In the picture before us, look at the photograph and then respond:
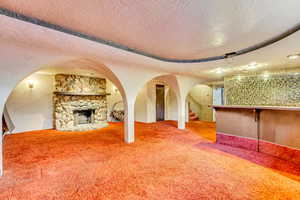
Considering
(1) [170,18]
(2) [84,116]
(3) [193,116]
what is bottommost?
(3) [193,116]

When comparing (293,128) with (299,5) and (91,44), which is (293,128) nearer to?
(299,5)

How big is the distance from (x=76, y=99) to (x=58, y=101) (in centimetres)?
72

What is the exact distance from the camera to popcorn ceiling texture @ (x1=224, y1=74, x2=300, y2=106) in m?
4.39

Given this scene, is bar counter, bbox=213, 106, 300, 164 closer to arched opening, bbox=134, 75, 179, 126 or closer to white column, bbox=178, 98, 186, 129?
white column, bbox=178, 98, 186, 129

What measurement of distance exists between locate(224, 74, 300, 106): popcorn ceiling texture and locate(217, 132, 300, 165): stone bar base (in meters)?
1.94

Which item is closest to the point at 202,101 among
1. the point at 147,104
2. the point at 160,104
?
the point at 160,104

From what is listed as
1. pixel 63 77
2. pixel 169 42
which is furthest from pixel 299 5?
pixel 63 77

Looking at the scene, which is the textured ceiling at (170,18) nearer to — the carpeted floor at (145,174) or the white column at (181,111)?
the carpeted floor at (145,174)

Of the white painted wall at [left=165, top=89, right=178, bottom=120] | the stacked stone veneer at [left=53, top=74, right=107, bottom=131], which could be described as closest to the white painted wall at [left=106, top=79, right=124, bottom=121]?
the stacked stone veneer at [left=53, top=74, right=107, bottom=131]

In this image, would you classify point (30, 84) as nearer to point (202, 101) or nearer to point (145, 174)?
point (145, 174)

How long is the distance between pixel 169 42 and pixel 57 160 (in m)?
3.34

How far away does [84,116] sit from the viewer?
7.03m

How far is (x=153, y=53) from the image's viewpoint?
3145mm

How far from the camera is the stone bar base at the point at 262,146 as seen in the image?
2.71m
